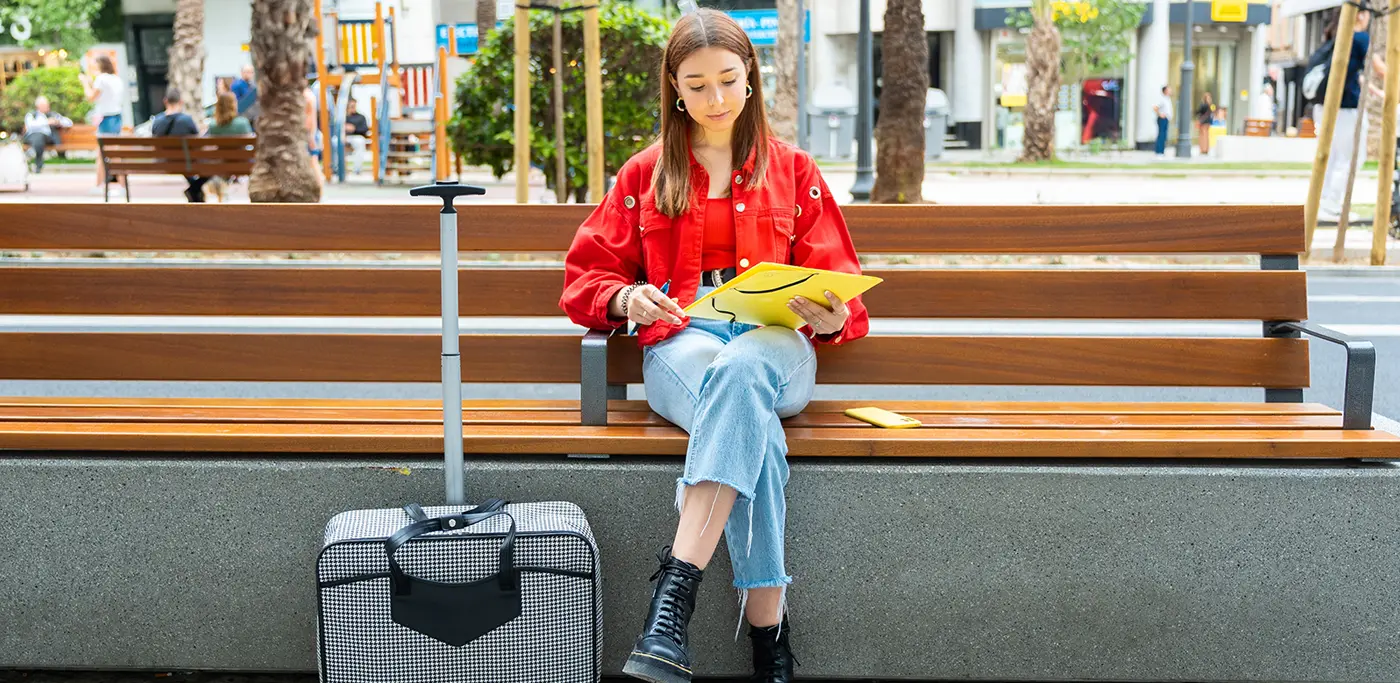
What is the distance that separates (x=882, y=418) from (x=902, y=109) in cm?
1108

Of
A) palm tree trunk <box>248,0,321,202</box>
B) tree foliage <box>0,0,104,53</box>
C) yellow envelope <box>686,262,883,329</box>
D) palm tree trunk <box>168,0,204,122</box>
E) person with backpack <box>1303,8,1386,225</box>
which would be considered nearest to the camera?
yellow envelope <box>686,262,883,329</box>

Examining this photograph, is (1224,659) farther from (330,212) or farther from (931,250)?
(330,212)

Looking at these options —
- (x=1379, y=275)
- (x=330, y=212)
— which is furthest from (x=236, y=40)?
(x=330, y=212)

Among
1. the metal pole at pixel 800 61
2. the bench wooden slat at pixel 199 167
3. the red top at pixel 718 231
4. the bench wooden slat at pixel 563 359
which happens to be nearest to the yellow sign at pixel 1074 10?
the metal pole at pixel 800 61

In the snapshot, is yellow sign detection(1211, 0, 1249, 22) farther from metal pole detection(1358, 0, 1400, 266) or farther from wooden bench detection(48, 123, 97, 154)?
metal pole detection(1358, 0, 1400, 266)

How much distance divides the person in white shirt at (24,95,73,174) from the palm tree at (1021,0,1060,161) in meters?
18.6

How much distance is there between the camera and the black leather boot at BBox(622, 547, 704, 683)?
2729mm

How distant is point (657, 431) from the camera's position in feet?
10.3

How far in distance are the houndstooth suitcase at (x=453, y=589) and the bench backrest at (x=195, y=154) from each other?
1186cm

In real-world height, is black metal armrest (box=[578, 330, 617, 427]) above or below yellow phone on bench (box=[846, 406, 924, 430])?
above

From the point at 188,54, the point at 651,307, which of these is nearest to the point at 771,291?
the point at 651,307

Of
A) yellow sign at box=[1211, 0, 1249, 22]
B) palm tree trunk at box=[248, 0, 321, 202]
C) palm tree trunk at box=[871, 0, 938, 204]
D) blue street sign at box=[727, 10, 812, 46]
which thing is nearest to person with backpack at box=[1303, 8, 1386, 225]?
palm tree trunk at box=[871, 0, 938, 204]

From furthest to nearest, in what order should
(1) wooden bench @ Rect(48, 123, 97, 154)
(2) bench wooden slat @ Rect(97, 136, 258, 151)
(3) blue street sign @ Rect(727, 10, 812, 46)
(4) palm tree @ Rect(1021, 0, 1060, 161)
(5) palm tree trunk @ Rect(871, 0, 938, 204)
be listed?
(3) blue street sign @ Rect(727, 10, 812, 46), (1) wooden bench @ Rect(48, 123, 97, 154), (4) palm tree @ Rect(1021, 0, 1060, 161), (2) bench wooden slat @ Rect(97, 136, 258, 151), (5) palm tree trunk @ Rect(871, 0, 938, 204)

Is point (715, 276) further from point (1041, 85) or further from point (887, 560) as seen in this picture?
point (1041, 85)
